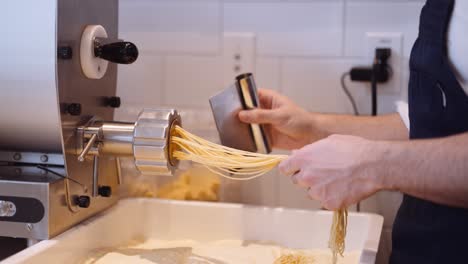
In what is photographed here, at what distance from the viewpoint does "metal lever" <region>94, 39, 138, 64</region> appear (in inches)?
32.1

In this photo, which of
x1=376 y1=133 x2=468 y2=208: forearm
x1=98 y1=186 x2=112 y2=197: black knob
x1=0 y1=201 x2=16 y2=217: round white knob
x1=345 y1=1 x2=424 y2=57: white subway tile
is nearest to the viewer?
x1=376 y1=133 x2=468 y2=208: forearm

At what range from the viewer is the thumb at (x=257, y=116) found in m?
1.02

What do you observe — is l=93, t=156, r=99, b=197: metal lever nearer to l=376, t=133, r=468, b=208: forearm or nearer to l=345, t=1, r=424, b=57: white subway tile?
l=376, t=133, r=468, b=208: forearm

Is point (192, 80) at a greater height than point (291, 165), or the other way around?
point (192, 80)

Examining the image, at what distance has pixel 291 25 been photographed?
121 cm

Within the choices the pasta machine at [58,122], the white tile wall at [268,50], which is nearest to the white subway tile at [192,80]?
the white tile wall at [268,50]

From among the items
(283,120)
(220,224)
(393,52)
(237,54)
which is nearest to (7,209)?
(220,224)

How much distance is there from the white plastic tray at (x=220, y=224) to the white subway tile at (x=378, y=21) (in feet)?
1.20

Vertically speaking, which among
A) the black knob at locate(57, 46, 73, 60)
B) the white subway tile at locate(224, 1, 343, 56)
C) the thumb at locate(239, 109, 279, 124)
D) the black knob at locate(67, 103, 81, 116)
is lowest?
the thumb at locate(239, 109, 279, 124)

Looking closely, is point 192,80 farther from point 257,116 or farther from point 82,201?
Result: point 82,201

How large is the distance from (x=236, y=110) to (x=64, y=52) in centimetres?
34

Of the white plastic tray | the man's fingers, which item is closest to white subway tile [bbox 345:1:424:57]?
the white plastic tray

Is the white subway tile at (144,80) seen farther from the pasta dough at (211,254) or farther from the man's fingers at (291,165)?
the man's fingers at (291,165)

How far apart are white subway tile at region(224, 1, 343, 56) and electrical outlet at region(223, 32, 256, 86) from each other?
0.6 inches
